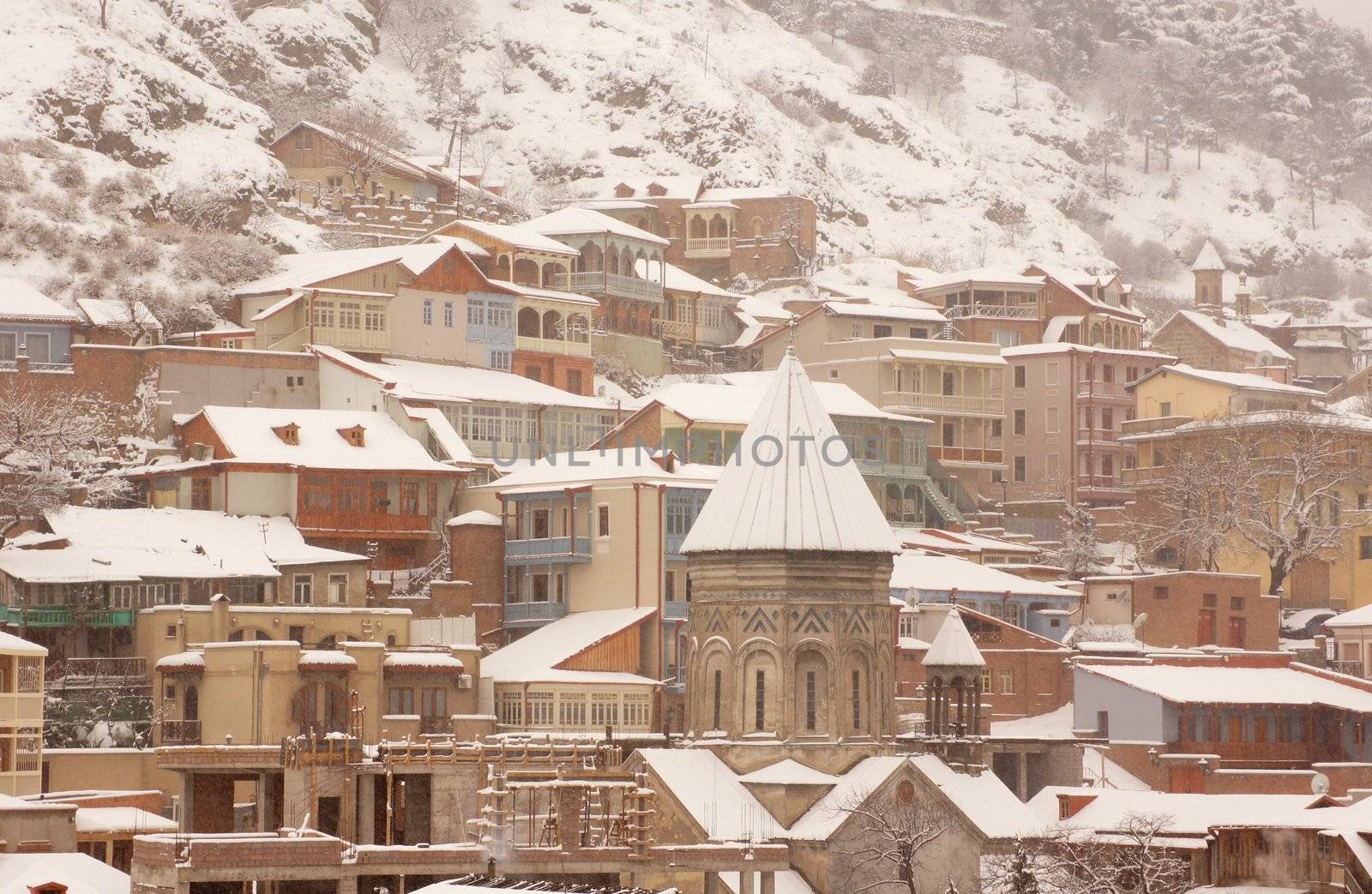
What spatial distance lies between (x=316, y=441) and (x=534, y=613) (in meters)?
7.83

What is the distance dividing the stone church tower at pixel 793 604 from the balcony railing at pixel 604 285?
39.8 m

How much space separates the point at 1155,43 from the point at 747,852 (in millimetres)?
143167

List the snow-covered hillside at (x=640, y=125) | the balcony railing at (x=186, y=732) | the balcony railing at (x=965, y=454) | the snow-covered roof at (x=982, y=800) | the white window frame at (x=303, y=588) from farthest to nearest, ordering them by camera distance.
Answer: the snow-covered hillside at (x=640, y=125) → the balcony railing at (x=965, y=454) → the white window frame at (x=303, y=588) → the balcony railing at (x=186, y=732) → the snow-covered roof at (x=982, y=800)

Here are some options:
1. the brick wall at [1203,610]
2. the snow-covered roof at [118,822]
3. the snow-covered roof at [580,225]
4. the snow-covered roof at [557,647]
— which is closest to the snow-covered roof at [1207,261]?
the snow-covered roof at [580,225]

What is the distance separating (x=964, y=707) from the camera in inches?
2363

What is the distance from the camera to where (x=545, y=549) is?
73.4 m

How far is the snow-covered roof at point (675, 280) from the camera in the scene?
10294 cm

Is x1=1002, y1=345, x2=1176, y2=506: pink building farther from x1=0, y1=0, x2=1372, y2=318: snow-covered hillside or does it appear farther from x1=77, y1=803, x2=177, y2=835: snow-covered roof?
x1=77, y1=803, x2=177, y2=835: snow-covered roof

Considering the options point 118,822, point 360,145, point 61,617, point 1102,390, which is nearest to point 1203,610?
point 1102,390

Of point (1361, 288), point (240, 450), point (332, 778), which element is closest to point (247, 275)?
point (240, 450)

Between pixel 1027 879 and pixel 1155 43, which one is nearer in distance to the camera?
pixel 1027 879

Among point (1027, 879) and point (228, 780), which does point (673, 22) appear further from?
point (1027, 879)

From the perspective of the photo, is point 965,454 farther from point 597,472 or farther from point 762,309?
point 597,472

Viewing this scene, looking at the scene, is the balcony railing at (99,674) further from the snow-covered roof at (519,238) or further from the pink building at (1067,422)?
the pink building at (1067,422)
